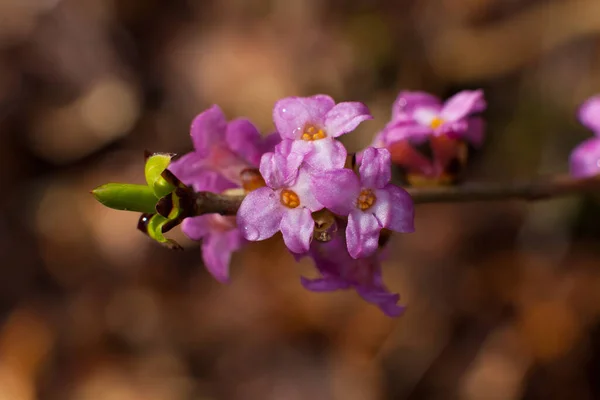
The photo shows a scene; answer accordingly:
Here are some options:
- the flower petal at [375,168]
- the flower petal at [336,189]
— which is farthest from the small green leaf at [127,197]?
the flower petal at [375,168]

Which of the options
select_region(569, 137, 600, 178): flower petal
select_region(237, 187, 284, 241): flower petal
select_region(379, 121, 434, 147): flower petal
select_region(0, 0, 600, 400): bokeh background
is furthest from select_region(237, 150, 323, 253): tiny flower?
select_region(0, 0, 600, 400): bokeh background

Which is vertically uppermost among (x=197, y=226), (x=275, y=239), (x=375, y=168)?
(x=375, y=168)

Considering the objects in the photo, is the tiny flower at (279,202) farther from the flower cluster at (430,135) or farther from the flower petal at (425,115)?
the flower petal at (425,115)

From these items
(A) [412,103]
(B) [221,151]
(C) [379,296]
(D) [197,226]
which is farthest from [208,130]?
(A) [412,103]

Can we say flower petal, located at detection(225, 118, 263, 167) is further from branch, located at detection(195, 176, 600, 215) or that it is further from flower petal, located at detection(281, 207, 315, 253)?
flower petal, located at detection(281, 207, 315, 253)

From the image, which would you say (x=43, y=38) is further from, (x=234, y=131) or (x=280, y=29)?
(x=234, y=131)

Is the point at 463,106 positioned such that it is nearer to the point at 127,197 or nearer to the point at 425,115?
the point at 425,115

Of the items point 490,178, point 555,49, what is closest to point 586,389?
point 490,178
